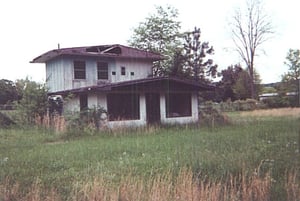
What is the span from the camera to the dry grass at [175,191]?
2.68 meters

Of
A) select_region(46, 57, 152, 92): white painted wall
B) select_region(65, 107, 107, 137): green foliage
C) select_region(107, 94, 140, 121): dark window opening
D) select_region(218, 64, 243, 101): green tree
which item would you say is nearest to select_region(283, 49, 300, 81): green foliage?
select_region(218, 64, 243, 101): green tree

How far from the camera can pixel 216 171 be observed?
3.48 meters

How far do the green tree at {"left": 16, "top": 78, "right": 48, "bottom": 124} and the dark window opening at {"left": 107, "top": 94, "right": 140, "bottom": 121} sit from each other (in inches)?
60.2

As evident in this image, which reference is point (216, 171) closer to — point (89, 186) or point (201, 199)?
point (201, 199)

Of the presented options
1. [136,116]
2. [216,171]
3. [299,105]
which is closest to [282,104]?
[299,105]

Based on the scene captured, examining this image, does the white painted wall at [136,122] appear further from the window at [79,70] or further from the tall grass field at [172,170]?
the tall grass field at [172,170]

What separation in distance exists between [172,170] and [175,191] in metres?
0.72

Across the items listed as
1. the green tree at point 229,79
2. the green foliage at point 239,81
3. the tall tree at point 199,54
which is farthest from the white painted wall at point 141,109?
the green foliage at point 239,81

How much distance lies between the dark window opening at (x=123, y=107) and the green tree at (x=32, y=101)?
153cm

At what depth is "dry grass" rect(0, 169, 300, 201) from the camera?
105 inches

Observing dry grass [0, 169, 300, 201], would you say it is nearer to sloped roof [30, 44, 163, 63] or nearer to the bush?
the bush

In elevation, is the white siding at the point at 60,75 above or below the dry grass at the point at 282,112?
above

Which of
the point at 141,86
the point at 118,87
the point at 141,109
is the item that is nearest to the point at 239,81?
the point at 118,87

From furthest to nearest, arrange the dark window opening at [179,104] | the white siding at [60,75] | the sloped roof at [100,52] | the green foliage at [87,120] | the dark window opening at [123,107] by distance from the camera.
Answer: the dark window opening at [179,104], the white siding at [60,75], the sloped roof at [100,52], the dark window opening at [123,107], the green foliage at [87,120]
